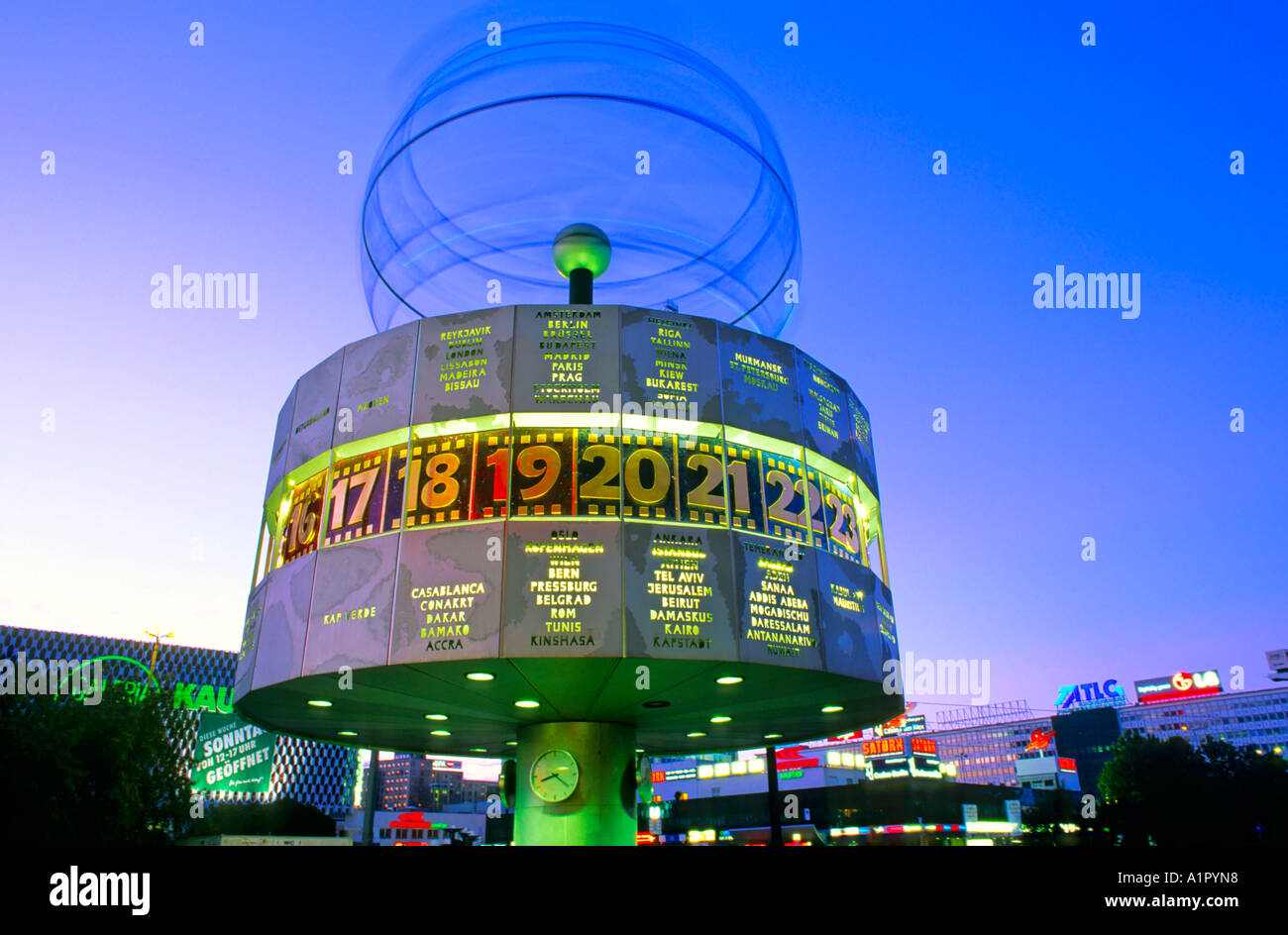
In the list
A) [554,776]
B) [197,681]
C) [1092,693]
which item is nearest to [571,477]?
[554,776]

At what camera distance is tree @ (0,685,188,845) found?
37.4 meters

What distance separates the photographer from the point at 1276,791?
68688 millimetres

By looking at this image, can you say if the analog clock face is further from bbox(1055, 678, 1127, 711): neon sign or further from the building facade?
bbox(1055, 678, 1127, 711): neon sign

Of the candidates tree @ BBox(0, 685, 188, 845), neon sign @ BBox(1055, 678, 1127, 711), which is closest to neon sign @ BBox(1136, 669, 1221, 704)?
neon sign @ BBox(1055, 678, 1127, 711)

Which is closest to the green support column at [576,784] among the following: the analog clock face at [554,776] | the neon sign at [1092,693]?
the analog clock face at [554,776]

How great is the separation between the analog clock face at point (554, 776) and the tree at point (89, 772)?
104 ft

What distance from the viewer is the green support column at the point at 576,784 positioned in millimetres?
18156

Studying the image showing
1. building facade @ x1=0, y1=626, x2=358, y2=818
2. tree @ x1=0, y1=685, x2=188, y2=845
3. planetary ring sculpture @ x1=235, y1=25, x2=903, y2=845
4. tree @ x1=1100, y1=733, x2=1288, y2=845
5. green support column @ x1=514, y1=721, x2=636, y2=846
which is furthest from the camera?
building facade @ x1=0, y1=626, x2=358, y2=818

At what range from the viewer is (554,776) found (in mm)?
18891

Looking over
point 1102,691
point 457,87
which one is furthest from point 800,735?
point 1102,691

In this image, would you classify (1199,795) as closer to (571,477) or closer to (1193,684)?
(571,477)

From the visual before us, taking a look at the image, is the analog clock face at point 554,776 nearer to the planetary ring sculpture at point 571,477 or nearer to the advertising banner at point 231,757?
the planetary ring sculpture at point 571,477
